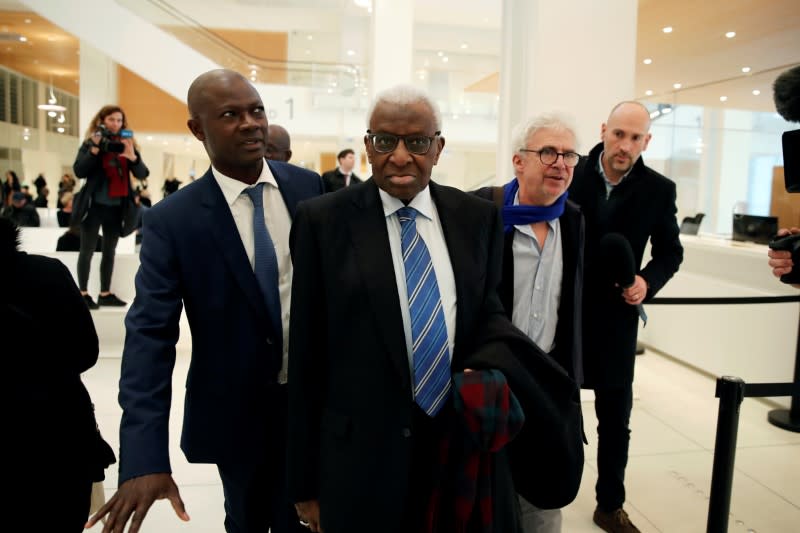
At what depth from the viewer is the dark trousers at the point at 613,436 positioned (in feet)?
9.34

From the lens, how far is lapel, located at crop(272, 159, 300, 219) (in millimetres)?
1871

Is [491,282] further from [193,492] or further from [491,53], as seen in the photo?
[491,53]

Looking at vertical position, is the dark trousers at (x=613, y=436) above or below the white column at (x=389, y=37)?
below

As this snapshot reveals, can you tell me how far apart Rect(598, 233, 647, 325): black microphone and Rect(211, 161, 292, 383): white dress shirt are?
1.39 m

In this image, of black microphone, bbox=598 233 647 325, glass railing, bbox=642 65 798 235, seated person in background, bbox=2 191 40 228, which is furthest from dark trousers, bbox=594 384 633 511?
seated person in background, bbox=2 191 40 228

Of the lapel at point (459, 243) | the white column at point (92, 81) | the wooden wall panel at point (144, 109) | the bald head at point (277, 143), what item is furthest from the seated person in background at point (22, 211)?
the lapel at point (459, 243)

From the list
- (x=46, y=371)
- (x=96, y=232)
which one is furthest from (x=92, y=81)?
(x=46, y=371)

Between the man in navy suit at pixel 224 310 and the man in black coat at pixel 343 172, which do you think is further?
the man in black coat at pixel 343 172

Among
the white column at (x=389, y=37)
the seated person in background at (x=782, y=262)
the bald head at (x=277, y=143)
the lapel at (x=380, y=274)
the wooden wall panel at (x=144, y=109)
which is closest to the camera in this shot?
the lapel at (x=380, y=274)

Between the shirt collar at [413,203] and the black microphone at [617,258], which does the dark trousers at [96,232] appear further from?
the shirt collar at [413,203]

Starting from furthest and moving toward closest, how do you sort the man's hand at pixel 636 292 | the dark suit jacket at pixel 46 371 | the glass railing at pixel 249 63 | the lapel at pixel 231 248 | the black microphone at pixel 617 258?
the glass railing at pixel 249 63 < the man's hand at pixel 636 292 < the black microphone at pixel 617 258 < the lapel at pixel 231 248 < the dark suit jacket at pixel 46 371

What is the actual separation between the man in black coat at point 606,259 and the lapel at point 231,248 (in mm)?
1551

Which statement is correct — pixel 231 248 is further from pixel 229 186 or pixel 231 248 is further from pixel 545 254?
pixel 545 254

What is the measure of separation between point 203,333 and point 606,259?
168 centimetres
